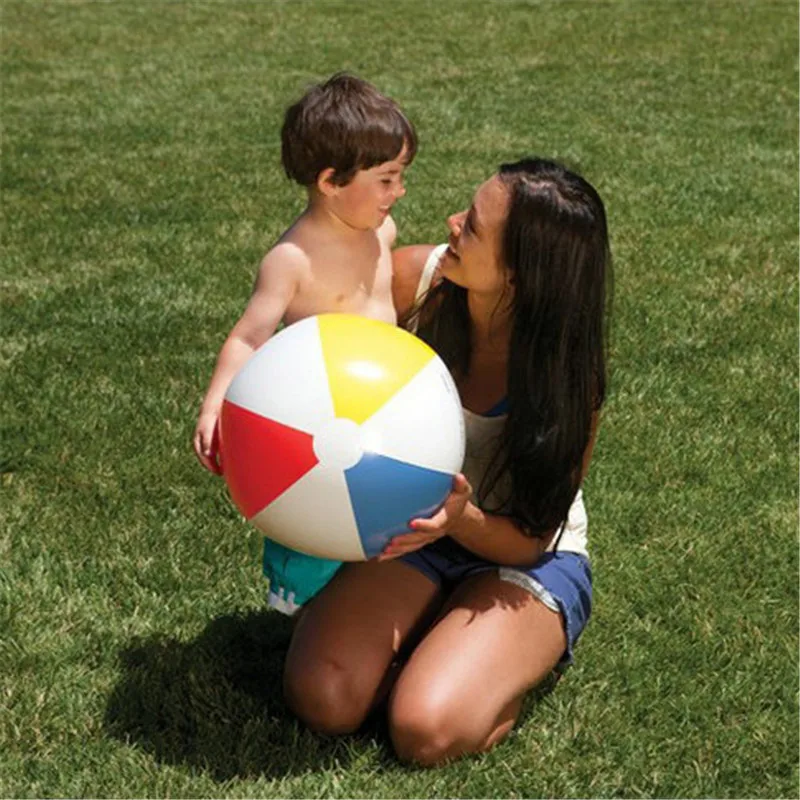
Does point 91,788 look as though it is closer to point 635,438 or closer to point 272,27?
point 635,438

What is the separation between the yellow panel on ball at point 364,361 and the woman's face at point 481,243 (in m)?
0.26

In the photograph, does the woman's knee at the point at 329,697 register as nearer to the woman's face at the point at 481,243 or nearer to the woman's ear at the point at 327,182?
the woman's face at the point at 481,243

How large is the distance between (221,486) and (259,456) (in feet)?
5.26

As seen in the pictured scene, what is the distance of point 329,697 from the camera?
346 centimetres

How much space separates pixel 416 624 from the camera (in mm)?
3684

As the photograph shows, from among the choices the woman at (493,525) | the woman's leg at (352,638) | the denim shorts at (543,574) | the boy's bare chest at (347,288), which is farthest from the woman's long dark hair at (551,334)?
the boy's bare chest at (347,288)

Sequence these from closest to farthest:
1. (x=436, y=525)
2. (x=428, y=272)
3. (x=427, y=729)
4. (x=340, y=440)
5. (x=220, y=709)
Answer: (x=340, y=440), (x=436, y=525), (x=427, y=729), (x=220, y=709), (x=428, y=272)

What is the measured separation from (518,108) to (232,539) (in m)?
7.29

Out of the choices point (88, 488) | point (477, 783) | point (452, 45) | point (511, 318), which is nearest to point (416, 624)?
point (477, 783)

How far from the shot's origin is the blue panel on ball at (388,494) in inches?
122

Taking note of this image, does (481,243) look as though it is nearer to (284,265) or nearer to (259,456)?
(284,265)

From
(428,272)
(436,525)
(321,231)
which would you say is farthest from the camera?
(428,272)

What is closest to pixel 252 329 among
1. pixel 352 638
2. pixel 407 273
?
pixel 407 273

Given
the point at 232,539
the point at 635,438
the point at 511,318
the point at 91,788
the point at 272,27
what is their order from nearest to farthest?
the point at 91,788
the point at 511,318
the point at 232,539
the point at 635,438
the point at 272,27
